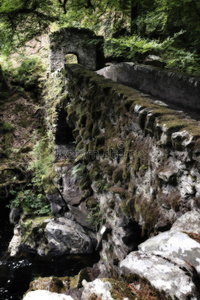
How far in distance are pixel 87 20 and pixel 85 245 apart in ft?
31.8

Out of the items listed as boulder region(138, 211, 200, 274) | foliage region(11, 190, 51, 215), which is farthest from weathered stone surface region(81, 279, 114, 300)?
foliage region(11, 190, 51, 215)

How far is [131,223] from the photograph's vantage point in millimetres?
3764

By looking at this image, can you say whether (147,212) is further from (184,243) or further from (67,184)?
(67,184)

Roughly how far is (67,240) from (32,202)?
2655mm

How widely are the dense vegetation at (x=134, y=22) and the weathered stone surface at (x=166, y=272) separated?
214 inches

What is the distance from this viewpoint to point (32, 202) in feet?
32.1

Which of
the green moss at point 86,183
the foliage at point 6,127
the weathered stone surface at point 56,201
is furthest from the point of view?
the foliage at point 6,127

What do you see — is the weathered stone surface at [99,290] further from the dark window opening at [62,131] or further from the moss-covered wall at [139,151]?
the dark window opening at [62,131]

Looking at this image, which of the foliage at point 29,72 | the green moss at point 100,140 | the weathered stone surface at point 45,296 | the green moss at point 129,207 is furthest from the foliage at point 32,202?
the weathered stone surface at point 45,296

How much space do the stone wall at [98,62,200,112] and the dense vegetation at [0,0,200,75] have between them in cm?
80

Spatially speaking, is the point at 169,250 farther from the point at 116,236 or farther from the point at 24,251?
the point at 24,251

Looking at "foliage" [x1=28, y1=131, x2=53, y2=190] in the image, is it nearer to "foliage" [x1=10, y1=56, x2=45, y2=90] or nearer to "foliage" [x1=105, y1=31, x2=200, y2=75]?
"foliage" [x1=10, y1=56, x2=45, y2=90]

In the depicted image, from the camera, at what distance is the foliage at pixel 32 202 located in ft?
31.1

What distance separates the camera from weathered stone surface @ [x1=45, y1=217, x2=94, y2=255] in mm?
8016
